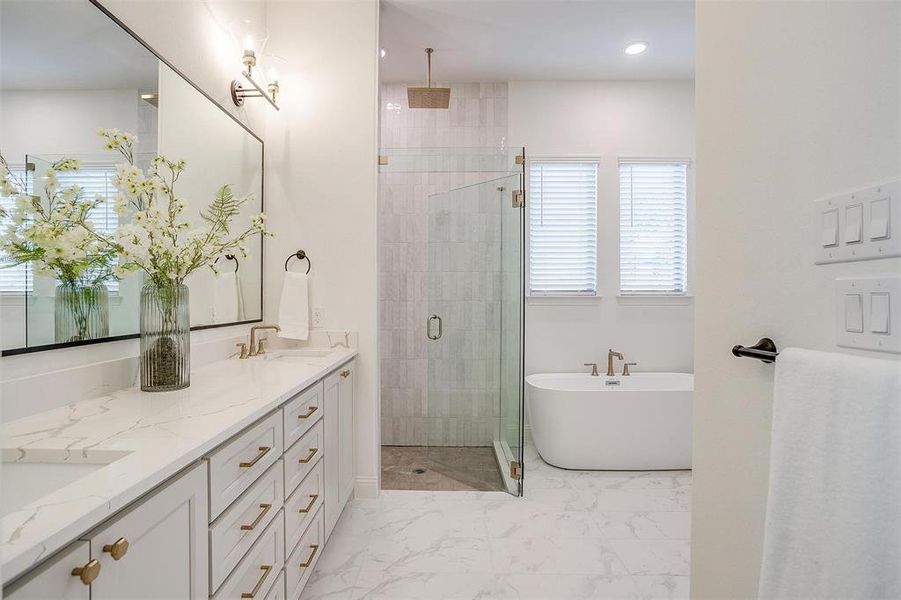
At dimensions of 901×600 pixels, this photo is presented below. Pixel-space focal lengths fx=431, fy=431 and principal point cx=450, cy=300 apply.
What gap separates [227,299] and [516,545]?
1.83m

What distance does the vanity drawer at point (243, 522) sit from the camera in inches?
39.1

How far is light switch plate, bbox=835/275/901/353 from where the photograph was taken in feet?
2.19

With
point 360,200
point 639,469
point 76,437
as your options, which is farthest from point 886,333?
point 639,469

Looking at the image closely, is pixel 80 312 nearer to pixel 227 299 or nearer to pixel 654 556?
pixel 227 299

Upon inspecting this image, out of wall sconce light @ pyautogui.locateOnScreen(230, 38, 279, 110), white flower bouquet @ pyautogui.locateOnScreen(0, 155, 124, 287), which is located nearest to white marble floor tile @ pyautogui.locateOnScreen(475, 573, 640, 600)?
white flower bouquet @ pyautogui.locateOnScreen(0, 155, 124, 287)

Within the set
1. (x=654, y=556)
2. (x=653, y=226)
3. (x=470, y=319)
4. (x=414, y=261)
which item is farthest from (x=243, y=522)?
(x=653, y=226)

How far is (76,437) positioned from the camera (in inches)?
36.9

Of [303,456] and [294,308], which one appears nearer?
[303,456]

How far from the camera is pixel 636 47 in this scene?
3.01 meters

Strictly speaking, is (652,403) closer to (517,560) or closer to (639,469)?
(639,469)

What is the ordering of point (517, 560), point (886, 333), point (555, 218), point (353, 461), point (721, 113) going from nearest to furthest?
1. point (886, 333)
2. point (721, 113)
3. point (517, 560)
4. point (353, 461)
5. point (555, 218)

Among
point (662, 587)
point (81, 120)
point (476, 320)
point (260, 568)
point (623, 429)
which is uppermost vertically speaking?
point (81, 120)

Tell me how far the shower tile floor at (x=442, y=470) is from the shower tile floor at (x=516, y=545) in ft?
0.34

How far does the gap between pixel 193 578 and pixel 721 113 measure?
1.63 m
